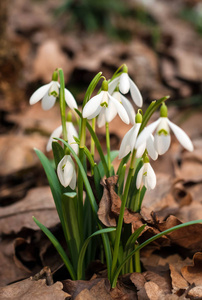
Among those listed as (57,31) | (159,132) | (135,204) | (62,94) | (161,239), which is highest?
(57,31)

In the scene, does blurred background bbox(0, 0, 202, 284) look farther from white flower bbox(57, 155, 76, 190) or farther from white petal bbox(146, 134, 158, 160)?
white petal bbox(146, 134, 158, 160)

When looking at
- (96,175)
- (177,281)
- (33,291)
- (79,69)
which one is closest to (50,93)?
(96,175)

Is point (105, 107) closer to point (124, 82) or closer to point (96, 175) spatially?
point (124, 82)

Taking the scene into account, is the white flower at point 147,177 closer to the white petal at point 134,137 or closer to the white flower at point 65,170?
the white petal at point 134,137

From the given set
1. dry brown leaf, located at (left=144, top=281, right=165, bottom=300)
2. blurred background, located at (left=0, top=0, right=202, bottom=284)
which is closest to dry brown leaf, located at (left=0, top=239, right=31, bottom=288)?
blurred background, located at (left=0, top=0, right=202, bottom=284)

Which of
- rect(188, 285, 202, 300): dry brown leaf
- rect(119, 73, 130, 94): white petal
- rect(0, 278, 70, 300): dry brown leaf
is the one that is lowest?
rect(188, 285, 202, 300): dry brown leaf

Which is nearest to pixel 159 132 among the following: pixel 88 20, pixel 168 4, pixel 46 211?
pixel 46 211

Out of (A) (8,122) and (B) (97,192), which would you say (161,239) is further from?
(A) (8,122)
